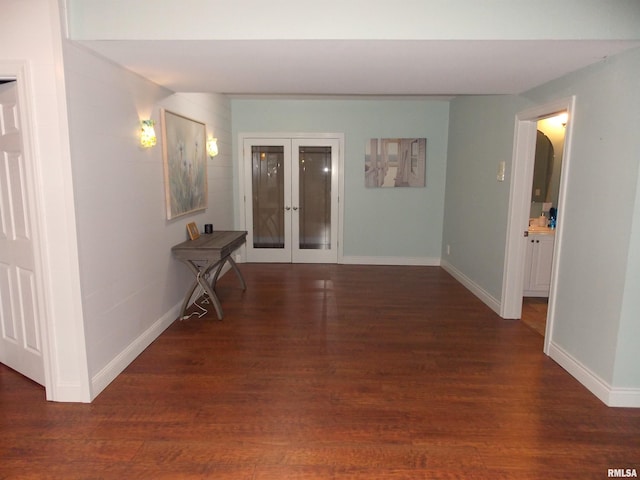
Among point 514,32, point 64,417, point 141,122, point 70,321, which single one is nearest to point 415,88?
point 514,32

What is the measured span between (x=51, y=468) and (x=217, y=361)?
1294 mm

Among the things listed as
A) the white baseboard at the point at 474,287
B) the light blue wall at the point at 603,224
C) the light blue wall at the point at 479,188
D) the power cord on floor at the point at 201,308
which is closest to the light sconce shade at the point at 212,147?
the power cord on floor at the point at 201,308

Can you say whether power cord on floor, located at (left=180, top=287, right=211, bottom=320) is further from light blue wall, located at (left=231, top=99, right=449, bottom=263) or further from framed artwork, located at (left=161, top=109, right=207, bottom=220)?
light blue wall, located at (left=231, top=99, right=449, bottom=263)

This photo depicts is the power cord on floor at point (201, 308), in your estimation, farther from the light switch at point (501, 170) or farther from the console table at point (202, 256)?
the light switch at point (501, 170)

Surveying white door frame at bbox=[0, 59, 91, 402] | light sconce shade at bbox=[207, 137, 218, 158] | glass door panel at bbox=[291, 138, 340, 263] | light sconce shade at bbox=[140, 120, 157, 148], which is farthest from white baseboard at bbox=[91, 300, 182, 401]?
glass door panel at bbox=[291, 138, 340, 263]

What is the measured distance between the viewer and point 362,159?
20.9 ft

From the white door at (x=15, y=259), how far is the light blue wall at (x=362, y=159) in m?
3.96

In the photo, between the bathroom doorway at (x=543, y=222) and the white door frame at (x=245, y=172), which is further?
the white door frame at (x=245, y=172)

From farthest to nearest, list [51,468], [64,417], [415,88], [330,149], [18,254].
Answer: [330,149] < [415,88] < [18,254] < [64,417] < [51,468]

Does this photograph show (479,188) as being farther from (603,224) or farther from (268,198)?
(268,198)

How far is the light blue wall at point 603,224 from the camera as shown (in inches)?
98.1

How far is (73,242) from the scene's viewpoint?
2.45 meters

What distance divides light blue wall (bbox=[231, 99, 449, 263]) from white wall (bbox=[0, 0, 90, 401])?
159 inches

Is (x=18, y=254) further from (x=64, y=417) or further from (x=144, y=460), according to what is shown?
(x=144, y=460)
